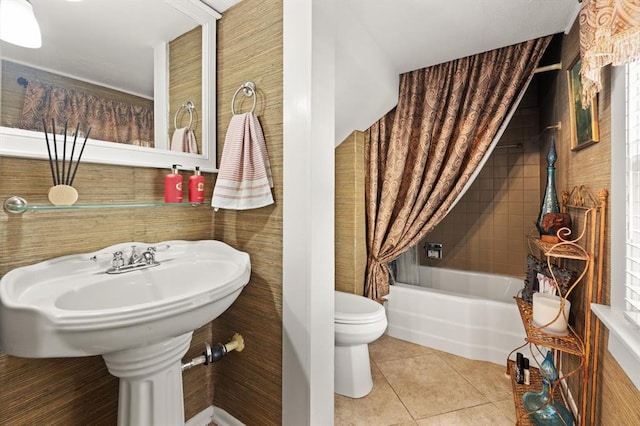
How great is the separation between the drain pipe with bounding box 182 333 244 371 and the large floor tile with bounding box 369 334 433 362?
116cm

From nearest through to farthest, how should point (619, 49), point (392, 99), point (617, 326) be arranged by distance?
point (619, 49), point (617, 326), point (392, 99)

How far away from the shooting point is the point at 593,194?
1252 millimetres

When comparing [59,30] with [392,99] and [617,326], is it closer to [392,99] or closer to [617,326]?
[392,99]

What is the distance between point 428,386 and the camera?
1.79 metres

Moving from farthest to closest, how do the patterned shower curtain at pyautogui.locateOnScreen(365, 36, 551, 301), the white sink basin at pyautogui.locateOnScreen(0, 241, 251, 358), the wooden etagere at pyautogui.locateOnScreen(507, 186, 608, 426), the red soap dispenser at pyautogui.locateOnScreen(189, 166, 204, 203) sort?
the patterned shower curtain at pyautogui.locateOnScreen(365, 36, 551, 301)
the red soap dispenser at pyautogui.locateOnScreen(189, 166, 204, 203)
the wooden etagere at pyautogui.locateOnScreen(507, 186, 608, 426)
the white sink basin at pyautogui.locateOnScreen(0, 241, 251, 358)

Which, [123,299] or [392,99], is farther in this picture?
[392,99]

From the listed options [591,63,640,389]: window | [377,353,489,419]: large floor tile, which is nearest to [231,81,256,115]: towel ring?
[591,63,640,389]: window

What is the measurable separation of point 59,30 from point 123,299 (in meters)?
0.97

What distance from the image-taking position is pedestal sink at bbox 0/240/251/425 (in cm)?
66

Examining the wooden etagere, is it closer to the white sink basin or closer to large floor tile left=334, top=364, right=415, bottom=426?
large floor tile left=334, top=364, right=415, bottom=426

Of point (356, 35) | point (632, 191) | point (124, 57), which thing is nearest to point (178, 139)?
point (124, 57)

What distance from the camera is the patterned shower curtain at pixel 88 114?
3.12ft

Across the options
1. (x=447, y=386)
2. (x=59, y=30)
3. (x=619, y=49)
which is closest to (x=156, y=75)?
(x=59, y=30)

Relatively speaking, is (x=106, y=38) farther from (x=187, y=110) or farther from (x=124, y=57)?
(x=187, y=110)
